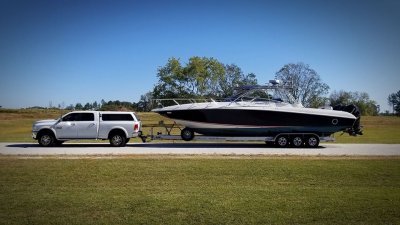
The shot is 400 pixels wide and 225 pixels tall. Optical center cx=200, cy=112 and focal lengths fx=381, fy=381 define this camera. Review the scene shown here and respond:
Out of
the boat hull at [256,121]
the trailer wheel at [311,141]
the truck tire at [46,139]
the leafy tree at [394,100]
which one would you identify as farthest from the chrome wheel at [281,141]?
the leafy tree at [394,100]

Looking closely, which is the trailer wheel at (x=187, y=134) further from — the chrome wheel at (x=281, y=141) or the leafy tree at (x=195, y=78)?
the leafy tree at (x=195, y=78)

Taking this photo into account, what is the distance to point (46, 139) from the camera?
19.3 m

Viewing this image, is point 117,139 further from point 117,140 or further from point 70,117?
point 70,117

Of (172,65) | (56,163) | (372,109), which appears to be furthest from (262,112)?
(372,109)

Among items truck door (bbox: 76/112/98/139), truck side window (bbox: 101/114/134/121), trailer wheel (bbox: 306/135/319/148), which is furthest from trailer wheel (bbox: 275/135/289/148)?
truck door (bbox: 76/112/98/139)

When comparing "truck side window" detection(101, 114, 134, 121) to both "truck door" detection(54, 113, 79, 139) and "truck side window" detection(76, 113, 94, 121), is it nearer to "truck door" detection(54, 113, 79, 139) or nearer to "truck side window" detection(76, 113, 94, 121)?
"truck side window" detection(76, 113, 94, 121)

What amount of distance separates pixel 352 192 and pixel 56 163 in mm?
8927

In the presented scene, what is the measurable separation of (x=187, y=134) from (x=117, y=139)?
3.73 metres

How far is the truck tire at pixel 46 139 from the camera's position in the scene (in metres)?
19.2

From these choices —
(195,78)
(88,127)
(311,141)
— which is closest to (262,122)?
(311,141)

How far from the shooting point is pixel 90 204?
24.3 ft

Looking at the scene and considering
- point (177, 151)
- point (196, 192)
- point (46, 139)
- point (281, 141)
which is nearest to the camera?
point (196, 192)

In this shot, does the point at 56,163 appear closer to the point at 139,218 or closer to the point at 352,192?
the point at 139,218

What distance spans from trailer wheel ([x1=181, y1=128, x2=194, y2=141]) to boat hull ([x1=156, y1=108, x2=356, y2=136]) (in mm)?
357
